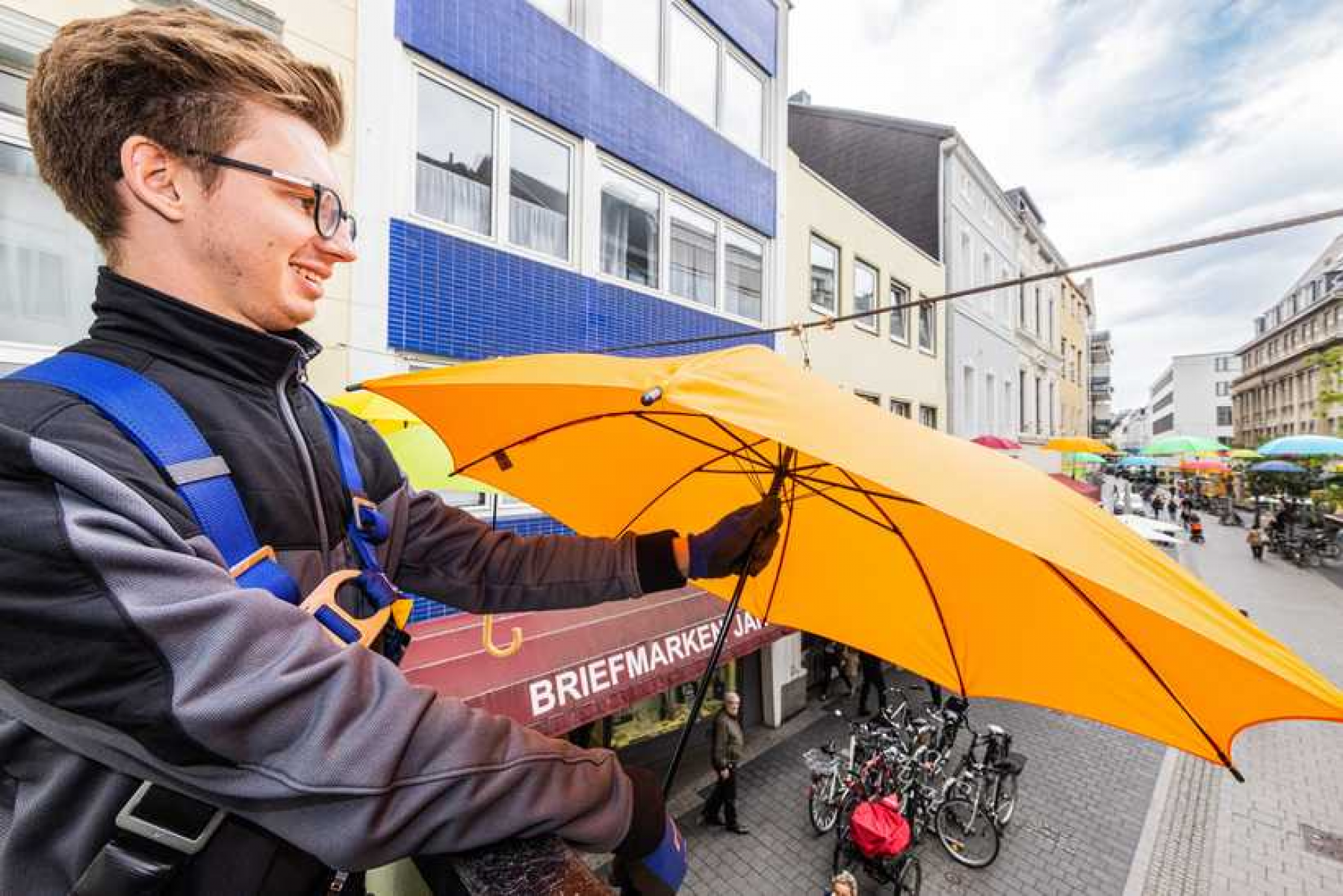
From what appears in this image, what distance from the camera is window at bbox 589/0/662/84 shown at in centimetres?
792

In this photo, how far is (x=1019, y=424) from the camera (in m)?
25.6

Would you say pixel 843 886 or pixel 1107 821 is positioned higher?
pixel 843 886

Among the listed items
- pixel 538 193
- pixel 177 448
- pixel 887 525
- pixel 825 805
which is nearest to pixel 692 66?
pixel 538 193

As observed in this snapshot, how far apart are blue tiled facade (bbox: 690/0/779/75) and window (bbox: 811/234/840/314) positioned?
352cm

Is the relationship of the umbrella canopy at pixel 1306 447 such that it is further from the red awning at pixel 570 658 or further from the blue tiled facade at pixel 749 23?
the red awning at pixel 570 658

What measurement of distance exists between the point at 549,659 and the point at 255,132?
5.01 meters

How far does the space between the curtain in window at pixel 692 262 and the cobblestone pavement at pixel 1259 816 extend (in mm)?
10213

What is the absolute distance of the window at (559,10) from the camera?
7.37m

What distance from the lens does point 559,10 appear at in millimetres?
7602

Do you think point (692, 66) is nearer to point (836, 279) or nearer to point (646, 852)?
point (836, 279)

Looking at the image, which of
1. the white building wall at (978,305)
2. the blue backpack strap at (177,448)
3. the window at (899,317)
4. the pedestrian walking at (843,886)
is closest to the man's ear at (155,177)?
the blue backpack strap at (177,448)

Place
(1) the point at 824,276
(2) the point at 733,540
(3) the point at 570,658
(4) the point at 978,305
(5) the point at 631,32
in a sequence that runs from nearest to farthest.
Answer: (2) the point at 733,540 < (3) the point at 570,658 < (5) the point at 631,32 < (1) the point at 824,276 < (4) the point at 978,305

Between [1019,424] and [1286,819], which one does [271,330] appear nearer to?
[1286,819]

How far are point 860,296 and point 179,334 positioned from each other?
14.3m
